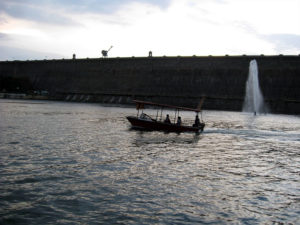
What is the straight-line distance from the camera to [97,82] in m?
113

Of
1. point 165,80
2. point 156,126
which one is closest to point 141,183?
point 156,126

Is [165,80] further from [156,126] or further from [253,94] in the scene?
[156,126]

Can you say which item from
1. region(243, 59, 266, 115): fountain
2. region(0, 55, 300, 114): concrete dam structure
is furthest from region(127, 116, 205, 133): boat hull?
region(0, 55, 300, 114): concrete dam structure

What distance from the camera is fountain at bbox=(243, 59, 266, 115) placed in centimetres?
8155

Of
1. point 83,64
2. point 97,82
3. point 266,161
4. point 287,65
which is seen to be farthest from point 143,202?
point 83,64

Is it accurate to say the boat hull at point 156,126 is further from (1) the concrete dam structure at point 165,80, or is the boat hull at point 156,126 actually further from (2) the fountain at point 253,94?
(1) the concrete dam structure at point 165,80

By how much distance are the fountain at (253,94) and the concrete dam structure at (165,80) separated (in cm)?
127

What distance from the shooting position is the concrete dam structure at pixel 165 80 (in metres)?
83.8

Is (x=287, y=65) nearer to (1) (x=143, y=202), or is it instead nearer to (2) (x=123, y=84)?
(2) (x=123, y=84)

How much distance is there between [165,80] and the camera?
10056 centimetres

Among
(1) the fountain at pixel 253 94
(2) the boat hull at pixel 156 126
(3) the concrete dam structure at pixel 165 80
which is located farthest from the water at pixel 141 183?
(3) the concrete dam structure at pixel 165 80

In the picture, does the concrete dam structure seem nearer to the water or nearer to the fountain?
the fountain

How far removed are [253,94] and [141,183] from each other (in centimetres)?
7699

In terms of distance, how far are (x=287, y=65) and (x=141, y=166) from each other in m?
78.9
